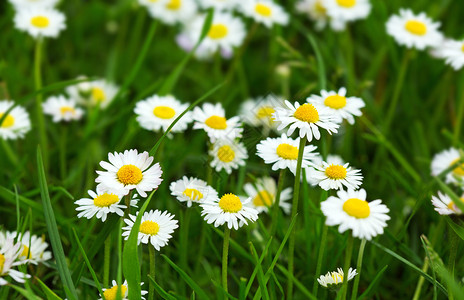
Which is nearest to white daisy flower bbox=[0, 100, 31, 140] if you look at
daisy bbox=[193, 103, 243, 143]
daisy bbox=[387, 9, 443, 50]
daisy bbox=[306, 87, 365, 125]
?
daisy bbox=[193, 103, 243, 143]

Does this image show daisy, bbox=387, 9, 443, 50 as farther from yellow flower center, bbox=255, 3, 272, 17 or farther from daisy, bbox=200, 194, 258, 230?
daisy, bbox=200, 194, 258, 230

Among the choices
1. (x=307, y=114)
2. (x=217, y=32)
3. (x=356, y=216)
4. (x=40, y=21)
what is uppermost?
(x=217, y=32)

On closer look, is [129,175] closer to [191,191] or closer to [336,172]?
[191,191]

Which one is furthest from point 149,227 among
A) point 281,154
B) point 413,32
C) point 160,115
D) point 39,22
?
point 413,32

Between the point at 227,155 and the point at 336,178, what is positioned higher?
the point at 227,155

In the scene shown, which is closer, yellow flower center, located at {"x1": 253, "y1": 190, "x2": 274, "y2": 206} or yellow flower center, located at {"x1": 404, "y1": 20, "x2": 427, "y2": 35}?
yellow flower center, located at {"x1": 253, "y1": 190, "x2": 274, "y2": 206}

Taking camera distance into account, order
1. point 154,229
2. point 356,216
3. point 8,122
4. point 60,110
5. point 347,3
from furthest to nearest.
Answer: point 347,3 → point 60,110 → point 8,122 → point 154,229 → point 356,216

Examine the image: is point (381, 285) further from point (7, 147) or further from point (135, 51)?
point (135, 51)
